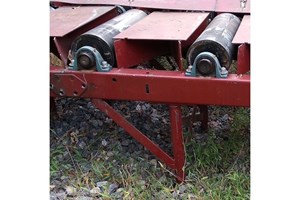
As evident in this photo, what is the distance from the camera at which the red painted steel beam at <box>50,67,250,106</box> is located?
3.01m

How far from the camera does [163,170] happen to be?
137 inches

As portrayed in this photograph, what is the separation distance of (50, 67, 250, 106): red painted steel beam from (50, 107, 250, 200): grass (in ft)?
1.66

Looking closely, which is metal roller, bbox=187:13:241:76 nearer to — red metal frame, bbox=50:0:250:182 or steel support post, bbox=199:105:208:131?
red metal frame, bbox=50:0:250:182

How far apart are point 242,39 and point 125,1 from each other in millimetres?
1091

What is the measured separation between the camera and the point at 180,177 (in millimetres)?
3357

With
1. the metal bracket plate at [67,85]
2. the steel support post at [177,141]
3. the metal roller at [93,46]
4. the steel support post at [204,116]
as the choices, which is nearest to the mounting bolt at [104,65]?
the metal roller at [93,46]

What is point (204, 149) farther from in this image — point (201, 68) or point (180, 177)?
point (201, 68)

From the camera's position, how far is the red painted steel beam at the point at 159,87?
118 inches

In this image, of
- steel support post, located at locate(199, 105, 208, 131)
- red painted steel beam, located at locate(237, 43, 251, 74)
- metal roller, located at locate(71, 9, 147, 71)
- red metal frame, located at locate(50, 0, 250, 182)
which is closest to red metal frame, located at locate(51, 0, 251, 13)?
red metal frame, located at locate(50, 0, 250, 182)

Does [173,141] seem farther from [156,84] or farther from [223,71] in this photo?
[223,71]

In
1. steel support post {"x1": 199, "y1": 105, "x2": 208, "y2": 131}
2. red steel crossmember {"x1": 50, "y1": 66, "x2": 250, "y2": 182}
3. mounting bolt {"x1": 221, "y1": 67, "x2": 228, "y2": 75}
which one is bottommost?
steel support post {"x1": 199, "y1": 105, "x2": 208, "y2": 131}

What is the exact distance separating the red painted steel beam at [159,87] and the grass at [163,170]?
0.51 meters

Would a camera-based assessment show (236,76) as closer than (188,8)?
Yes

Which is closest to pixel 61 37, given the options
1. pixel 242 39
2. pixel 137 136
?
pixel 137 136
